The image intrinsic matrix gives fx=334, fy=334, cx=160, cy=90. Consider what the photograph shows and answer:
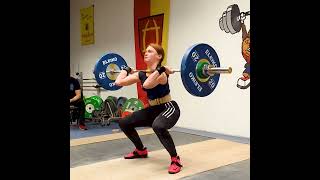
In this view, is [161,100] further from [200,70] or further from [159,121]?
[200,70]

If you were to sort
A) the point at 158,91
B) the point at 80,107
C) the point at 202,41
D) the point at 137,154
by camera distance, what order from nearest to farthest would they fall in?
the point at 158,91
the point at 137,154
the point at 202,41
the point at 80,107

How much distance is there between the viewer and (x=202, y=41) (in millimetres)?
4629

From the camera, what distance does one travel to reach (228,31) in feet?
14.1

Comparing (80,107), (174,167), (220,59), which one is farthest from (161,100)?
(80,107)

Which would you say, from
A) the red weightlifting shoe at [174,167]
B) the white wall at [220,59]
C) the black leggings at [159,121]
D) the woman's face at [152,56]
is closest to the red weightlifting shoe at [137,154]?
the black leggings at [159,121]

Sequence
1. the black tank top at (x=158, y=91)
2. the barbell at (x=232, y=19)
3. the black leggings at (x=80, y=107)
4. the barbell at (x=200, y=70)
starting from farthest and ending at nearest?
the black leggings at (x=80, y=107), the barbell at (x=232, y=19), the black tank top at (x=158, y=91), the barbell at (x=200, y=70)

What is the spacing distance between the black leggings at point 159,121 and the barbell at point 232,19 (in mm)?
1769

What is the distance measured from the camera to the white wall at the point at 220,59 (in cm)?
420

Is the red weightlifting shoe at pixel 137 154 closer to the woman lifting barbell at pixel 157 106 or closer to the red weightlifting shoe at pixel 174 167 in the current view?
the woman lifting barbell at pixel 157 106

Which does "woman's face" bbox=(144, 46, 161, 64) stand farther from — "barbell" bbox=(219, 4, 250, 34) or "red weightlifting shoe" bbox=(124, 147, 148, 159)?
"barbell" bbox=(219, 4, 250, 34)

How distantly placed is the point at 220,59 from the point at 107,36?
2.83 meters
